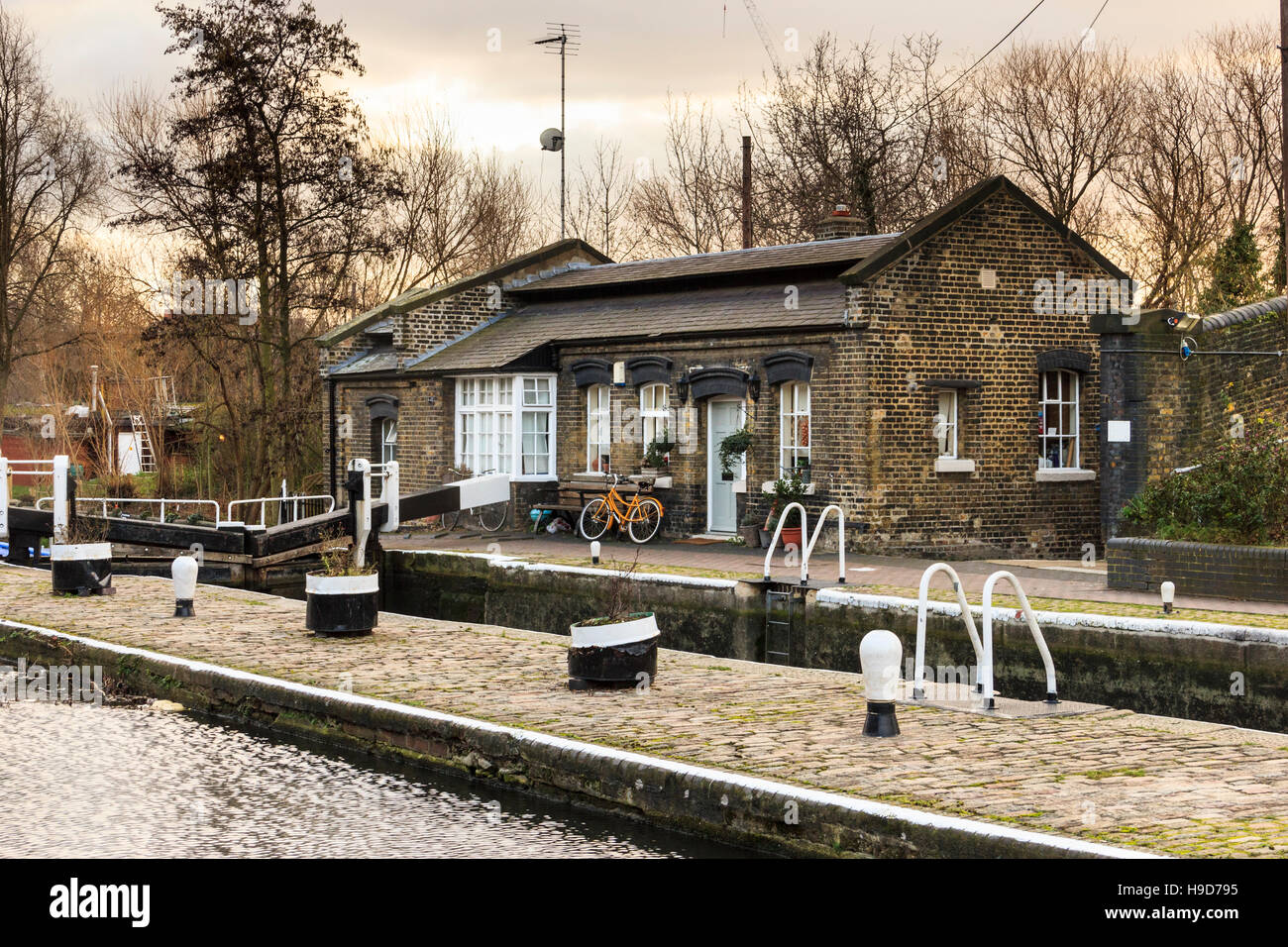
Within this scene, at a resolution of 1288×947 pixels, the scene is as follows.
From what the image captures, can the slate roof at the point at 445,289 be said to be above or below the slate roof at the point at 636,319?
above

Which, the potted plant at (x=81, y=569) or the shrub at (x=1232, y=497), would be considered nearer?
the shrub at (x=1232, y=497)

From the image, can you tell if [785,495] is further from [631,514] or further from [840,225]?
[840,225]

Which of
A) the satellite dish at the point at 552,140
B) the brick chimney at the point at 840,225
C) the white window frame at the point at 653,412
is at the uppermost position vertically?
the satellite dish at the point at 552,140

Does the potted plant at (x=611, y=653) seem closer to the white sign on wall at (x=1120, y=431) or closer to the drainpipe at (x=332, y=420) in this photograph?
the white sign on wall at (x=1120, y=431)

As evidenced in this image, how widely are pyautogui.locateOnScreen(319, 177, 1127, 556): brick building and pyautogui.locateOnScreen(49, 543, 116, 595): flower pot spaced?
8924 mm

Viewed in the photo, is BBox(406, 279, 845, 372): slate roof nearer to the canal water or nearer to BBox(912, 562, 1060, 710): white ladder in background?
BBox(912, 562, 1060, 710): white ladder in background

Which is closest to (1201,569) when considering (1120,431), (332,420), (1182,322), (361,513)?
(1120,431)

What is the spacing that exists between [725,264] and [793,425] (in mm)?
3794

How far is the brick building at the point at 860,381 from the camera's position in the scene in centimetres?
2070

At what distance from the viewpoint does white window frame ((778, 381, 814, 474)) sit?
2147cm

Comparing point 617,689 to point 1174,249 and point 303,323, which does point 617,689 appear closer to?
point 1174,249

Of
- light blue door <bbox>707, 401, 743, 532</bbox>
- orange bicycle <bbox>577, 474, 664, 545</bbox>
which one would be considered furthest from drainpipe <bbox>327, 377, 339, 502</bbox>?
light blue door <bbox>707, 401, 743, 532</bbox>

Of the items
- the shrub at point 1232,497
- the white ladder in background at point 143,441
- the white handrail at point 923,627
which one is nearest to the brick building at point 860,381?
the shrub at point 1232,497

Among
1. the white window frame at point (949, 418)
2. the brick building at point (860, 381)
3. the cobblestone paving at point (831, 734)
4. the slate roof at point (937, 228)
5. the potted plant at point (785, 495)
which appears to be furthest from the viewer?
the white window frame at point (949, 418)
